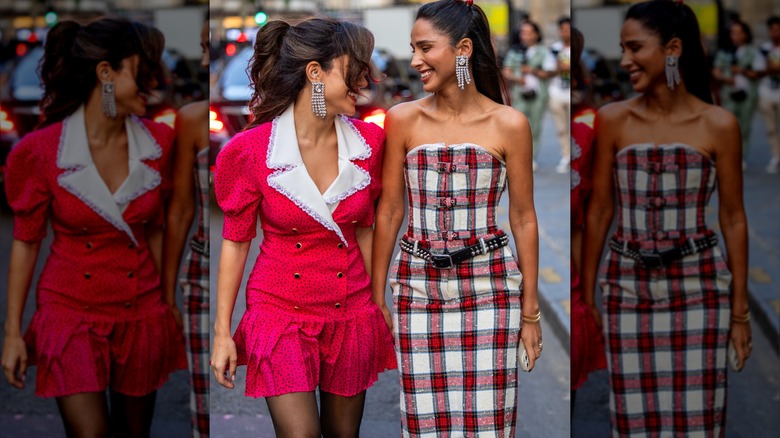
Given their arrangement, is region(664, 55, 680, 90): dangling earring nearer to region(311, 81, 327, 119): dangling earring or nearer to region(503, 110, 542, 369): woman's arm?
region(503, 110, 542, 369): woman's arm

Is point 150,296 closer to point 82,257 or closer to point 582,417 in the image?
point 82,257

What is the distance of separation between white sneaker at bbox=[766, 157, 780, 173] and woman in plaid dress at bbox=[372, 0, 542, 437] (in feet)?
13.4

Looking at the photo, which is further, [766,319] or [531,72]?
[531,72]

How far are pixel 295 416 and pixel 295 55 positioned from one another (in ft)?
3.29

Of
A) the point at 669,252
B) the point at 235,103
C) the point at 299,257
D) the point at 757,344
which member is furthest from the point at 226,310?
the point at 757,344

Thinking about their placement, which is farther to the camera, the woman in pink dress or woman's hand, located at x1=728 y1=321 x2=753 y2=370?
woman's hand, located at x1=728 y1=321 x2=753 y2=370

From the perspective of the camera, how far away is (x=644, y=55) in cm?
390

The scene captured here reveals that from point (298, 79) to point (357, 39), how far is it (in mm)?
200

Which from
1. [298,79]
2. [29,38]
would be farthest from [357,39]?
[29,38]

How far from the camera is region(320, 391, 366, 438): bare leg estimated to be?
10.9 feet

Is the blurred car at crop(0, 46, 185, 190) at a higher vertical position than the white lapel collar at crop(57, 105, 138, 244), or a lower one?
higher

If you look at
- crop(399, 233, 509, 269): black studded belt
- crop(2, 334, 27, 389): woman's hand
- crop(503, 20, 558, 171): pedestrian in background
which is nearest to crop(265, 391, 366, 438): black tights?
crop(399, 233, 509, 269): black studded belt

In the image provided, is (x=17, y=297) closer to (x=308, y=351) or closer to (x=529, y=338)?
(x=308, y=351)

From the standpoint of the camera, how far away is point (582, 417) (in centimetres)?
442
